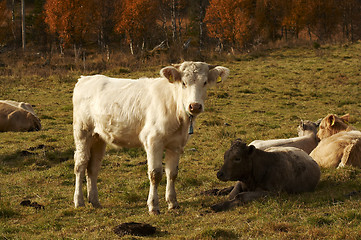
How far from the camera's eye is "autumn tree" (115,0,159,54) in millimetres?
49875

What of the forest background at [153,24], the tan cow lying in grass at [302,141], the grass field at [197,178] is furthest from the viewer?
the forest background at [153,24]

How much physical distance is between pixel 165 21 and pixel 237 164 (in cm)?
4374

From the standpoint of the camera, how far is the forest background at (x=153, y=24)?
47.1 meters

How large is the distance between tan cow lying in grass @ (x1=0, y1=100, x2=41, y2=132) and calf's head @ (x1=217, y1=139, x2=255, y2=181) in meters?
10.2

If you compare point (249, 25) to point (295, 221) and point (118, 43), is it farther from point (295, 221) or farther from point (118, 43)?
point (295, 221)

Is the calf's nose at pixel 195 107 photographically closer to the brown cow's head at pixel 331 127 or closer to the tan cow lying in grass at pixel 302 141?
the tan cow lying in grass at pixel 302 141

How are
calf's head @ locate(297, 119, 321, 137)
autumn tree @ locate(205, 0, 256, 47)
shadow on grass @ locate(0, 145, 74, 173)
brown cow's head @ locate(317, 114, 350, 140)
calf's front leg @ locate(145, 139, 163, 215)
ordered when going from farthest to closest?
autumn tree @ locate(205, 0, 256, 47) → calf's head @ locate(297, 119, 321, 137) → shadow on grass @ locate(0, 145, 74, 173) → brown cow's head @ locate(317, 114, 350, 140) → calf's front leg @ locate(145, 139, 163, 215)

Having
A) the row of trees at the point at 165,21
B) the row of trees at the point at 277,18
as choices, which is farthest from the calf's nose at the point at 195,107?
the row of trees at the point at 277,18

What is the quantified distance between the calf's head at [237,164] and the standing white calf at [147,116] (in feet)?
2.87

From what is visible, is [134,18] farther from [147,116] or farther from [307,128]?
[147,116]

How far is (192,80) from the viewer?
7.41 m

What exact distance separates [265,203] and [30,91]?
19855 millimetres

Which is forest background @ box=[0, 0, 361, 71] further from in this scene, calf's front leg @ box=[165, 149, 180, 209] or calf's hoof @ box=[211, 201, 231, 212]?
calf's hoof @ box=[211, 201, 231, 212]

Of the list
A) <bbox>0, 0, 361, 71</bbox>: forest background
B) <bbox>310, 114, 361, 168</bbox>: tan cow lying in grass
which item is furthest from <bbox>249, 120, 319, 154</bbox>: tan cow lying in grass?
<bbox>0, 0, 361, 71</bbox>: forest background
